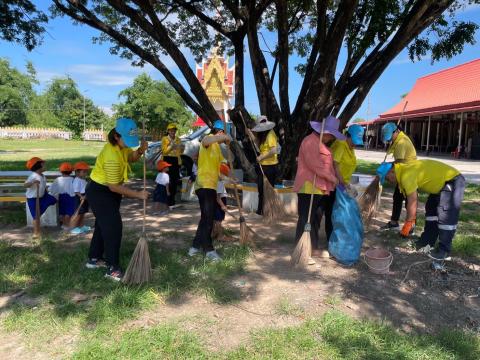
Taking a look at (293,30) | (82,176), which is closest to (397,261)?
(82,176)

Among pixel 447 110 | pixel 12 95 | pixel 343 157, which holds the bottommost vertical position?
pixel 343 157

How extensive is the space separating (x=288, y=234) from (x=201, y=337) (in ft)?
10.3

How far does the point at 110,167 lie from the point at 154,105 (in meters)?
39.4

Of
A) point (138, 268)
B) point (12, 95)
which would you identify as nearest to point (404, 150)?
→ point (138, 268)

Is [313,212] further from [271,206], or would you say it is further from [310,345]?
[310,345]

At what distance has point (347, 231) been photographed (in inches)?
188

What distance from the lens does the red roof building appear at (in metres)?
22.9

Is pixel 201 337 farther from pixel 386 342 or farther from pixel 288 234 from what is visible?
pixel 288 234

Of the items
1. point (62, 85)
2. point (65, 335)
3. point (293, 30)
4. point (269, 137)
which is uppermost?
point (62, 85)

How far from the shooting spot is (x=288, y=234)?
243 inches

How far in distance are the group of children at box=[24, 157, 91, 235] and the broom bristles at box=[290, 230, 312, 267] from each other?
3.02 metres

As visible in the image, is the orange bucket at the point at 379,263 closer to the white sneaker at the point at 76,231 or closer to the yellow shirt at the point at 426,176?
the yellow shirt at the point at 426,176

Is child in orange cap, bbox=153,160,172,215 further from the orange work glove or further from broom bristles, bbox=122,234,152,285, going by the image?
the orange work glove

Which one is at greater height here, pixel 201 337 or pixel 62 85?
pixel 62 85
